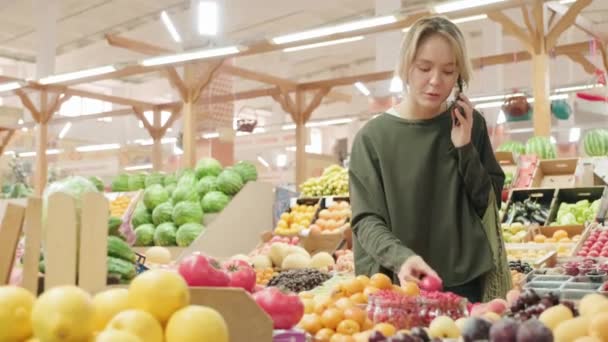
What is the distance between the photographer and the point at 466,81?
2.42 m

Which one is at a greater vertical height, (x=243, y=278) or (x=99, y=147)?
(x=99, y=147)

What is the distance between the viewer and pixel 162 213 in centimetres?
813

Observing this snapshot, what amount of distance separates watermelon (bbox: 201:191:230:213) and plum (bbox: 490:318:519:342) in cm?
696

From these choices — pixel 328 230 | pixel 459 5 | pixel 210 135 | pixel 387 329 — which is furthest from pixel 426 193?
pixel 210 135

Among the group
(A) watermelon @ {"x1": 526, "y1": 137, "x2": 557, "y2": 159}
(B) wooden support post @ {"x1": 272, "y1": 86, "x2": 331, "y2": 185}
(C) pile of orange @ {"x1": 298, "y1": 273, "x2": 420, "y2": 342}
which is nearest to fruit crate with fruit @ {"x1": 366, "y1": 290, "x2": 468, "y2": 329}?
(C) pile of orange @ {"x1": 298, "y1": 273, "x2": 420, "y2": 342}

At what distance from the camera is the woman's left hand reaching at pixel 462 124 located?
2381 mm

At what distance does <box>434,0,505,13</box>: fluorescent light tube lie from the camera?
6117 mm

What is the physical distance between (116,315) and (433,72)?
1.40 metres

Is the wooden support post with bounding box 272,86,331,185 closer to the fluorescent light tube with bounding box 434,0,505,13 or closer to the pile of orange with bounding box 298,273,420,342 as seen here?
the fluorescent light tube with bounding box 434,0,505,13

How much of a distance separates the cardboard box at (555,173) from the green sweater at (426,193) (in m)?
4.93

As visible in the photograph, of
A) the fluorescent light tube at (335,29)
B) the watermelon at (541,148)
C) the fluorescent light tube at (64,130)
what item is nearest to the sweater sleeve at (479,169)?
the fluorescent light tube at (335,29)

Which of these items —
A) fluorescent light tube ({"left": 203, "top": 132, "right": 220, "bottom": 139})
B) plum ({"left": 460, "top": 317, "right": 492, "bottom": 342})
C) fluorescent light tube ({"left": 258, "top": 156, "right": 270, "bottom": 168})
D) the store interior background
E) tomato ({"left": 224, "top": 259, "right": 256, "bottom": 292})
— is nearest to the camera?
plum ({"left": 460, "top": 317, "right": 492, "bottom": 342})

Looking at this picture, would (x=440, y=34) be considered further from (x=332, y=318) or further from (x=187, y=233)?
(x=187, y=233)

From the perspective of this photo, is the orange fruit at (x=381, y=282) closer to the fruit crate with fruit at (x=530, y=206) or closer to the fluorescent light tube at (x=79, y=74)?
the fruit crate with fruit at (x=530, y=206)
